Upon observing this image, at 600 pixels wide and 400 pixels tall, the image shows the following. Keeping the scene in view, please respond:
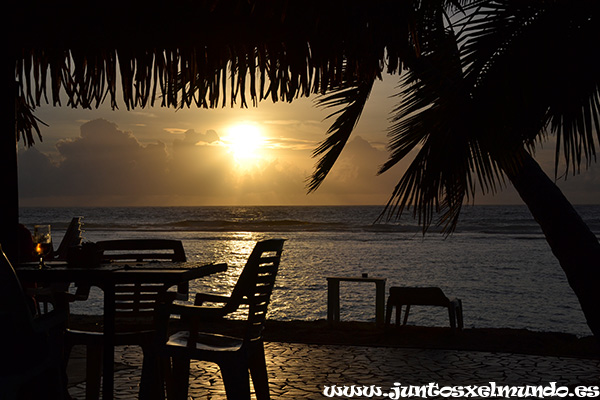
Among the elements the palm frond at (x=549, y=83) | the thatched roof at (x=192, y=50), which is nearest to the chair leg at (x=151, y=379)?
the thatched roof at (x=192, y=50)

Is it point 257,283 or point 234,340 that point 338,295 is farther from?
point 257,283

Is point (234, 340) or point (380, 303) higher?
point (234, 340)

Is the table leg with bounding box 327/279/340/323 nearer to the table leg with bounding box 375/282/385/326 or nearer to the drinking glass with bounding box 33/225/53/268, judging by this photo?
the table leg with bounding box 375/282/385/326

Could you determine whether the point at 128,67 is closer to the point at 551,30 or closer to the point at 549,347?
the point at 551,30

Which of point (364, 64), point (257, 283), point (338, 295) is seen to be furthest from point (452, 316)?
point (364, 64)

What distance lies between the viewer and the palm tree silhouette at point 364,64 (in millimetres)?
2367

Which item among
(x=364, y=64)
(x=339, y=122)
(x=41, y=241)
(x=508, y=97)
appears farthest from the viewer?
(x=339, y=122)

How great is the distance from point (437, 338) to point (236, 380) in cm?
352

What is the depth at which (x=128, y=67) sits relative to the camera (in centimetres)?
292

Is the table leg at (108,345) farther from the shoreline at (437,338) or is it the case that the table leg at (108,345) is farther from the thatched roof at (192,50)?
the shoreline at (437,338)

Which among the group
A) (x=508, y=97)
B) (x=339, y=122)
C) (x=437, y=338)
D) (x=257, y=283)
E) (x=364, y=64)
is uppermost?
(x=364, y=64)

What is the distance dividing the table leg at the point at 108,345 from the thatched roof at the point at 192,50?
0.88m

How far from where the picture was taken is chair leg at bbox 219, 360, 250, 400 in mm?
2734

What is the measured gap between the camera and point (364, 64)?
9.29 ft
